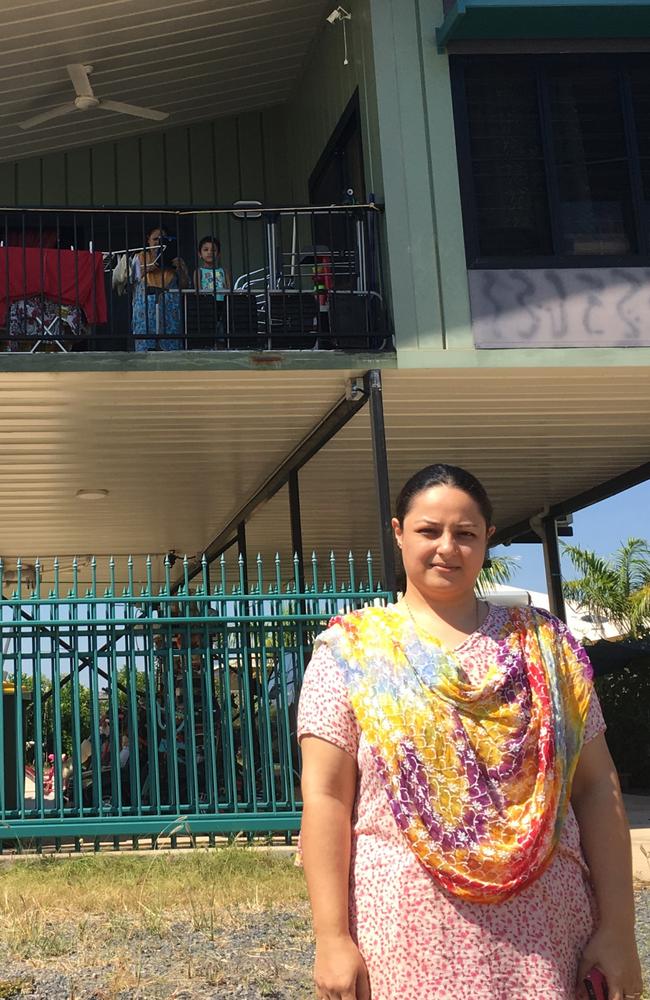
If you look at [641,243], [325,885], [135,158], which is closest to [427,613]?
[325,885]

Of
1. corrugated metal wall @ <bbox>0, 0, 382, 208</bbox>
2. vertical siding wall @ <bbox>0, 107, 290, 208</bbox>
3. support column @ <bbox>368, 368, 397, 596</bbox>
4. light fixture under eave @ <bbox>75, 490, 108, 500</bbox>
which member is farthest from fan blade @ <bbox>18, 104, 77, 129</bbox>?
support column @ <bbox>368, 368, 397, 596</bbox>

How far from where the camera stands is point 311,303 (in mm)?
9570

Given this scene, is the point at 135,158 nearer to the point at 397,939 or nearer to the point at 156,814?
the point at 156,814

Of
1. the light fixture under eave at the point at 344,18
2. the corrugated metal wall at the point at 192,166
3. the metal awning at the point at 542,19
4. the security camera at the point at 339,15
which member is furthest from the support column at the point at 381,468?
the corrugated metal wall at the point at 192,166

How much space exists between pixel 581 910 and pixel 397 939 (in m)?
0.39

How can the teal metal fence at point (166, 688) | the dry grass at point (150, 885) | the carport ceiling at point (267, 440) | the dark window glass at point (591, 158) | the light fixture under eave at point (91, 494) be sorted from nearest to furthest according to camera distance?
the dry grass at point (150, 885) → the teal metal fence at point (166, 688) → the carport ceiling at point (267, 440) → the dark window glass at point (591, 158) → the light fixture under eave at point (91, 494)

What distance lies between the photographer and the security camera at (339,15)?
10273 millimetres

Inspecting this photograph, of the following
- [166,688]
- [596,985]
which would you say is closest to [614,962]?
[596,985]

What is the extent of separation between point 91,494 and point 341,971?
1197cm

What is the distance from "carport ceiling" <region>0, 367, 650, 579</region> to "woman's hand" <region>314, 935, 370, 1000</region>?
23.2 feet

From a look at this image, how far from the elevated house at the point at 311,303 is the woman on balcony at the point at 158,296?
3cm

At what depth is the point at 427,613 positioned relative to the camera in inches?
102

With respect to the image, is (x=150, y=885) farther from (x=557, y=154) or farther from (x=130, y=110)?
(x=130, y=110)

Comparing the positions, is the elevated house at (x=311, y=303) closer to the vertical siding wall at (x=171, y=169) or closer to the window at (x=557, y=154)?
the window at (x=557, y=154)
